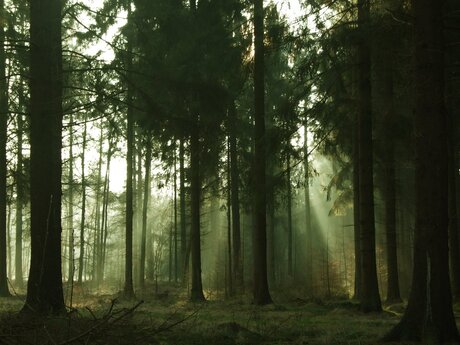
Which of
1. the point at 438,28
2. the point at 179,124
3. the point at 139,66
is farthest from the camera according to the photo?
the point at 139,66

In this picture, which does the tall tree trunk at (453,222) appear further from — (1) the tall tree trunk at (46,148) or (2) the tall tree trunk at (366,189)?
(1) the tall tree trunk at (46,148)

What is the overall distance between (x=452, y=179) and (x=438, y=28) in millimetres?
8263

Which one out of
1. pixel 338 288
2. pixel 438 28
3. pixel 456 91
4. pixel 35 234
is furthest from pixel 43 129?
pixel 338 288

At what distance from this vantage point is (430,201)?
7.17 meters

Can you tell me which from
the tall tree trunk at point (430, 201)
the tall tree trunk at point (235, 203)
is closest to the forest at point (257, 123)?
the tall tree trunk at point (430, 201)

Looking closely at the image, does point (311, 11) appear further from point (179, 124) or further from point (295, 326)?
point (295, 326)

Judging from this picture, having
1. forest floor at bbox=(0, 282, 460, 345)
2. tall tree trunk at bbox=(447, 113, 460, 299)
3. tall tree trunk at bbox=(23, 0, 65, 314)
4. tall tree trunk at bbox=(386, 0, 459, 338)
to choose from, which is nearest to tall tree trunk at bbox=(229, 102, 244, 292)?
tall tree trunk at bbox=(447, 113, 460, 299)

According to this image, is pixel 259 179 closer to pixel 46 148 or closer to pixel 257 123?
pixel 257 123

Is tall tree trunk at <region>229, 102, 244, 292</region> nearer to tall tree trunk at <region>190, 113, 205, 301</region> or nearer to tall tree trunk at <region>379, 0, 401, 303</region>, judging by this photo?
tall tree trunk at <region>190, 113, 205, 301</region>

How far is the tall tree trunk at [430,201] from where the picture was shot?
22.9ft

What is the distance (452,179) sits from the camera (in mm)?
14680

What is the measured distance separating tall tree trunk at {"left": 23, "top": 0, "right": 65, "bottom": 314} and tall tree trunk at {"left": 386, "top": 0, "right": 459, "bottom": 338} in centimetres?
595

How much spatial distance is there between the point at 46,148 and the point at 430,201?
671 cm

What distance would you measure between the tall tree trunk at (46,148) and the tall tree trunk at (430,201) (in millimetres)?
5951
